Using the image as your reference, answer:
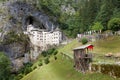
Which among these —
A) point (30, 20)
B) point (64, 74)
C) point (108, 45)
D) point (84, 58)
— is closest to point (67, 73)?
point (64, 74)

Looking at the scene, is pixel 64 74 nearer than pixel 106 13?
Yes

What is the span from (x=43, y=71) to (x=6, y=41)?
50.5 m

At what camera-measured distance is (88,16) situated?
301 ft

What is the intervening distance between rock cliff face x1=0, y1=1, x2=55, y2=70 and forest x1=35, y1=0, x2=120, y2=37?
15.2 feet

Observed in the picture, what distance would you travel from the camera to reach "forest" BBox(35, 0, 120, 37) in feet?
254

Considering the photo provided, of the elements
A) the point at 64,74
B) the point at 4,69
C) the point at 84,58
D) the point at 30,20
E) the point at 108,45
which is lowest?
the point at 4,69

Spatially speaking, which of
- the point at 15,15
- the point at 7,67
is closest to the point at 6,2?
the point at 15,15

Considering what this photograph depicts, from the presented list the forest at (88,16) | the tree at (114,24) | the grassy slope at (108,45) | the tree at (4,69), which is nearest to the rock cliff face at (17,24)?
Answer: the forest at (88,16)

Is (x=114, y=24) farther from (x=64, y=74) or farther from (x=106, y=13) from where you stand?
(x=64, y=74)

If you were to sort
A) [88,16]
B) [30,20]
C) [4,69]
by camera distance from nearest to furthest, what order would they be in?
[4,69]
[88,16]
[30,20]

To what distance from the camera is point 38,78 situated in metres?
52.8

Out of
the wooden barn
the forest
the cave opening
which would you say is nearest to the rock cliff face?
the cave opening

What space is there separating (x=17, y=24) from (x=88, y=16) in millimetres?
34160

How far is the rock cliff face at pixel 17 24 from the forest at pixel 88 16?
462cm
